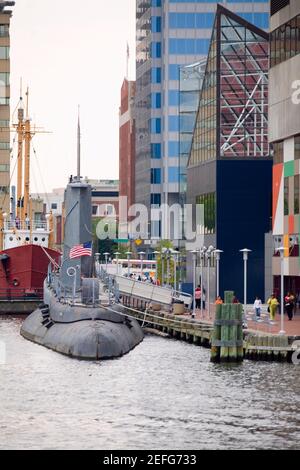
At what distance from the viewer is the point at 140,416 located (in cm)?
5131

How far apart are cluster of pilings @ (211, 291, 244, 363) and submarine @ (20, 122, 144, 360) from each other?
16.0 feet

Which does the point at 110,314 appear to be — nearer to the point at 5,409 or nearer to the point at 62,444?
the point at 5,409

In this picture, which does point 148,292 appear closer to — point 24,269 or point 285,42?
point 285,42

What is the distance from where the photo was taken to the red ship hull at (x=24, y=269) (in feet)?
396

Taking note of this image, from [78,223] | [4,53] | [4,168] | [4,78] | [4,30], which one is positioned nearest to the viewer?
[78,223]

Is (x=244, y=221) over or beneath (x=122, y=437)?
over

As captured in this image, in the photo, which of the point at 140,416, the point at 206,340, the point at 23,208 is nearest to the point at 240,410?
the point at 140,416

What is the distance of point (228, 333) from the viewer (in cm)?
6962

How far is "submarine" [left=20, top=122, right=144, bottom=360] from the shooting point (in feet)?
233

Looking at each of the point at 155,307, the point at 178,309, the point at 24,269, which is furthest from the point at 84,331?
the point at 24,269

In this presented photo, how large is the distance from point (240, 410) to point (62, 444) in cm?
930

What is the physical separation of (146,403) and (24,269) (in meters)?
67.3

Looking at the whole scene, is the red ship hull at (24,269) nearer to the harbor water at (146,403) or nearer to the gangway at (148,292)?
the gangway at (148,292)

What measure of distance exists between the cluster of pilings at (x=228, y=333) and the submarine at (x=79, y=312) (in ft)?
16.0
